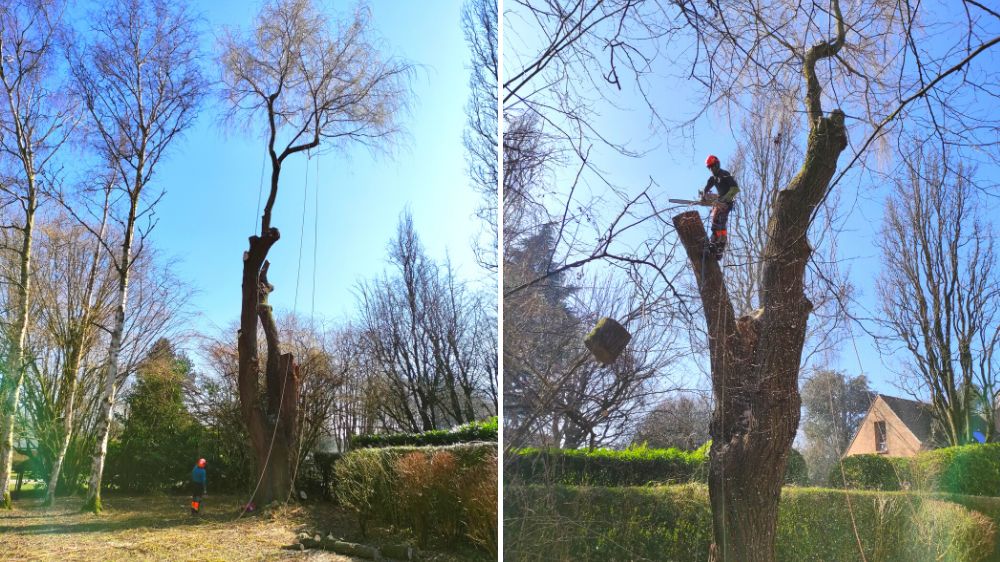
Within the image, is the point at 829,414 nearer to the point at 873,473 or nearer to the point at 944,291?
the point at 873,473

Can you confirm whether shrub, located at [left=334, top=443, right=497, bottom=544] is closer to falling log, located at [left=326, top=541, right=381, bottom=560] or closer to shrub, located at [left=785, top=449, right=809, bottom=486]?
falling log, located at [left=326, top=541, right=381, bottom=560]

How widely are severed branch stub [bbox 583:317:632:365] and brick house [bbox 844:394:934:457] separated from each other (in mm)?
703

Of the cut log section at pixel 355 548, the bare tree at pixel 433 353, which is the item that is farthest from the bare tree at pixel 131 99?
the bare tree at pixel 433 353

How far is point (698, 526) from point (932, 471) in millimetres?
666

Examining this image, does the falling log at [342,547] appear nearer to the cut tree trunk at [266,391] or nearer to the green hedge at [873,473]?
the cut tree trunk at [266,391]

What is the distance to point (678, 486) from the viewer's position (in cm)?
202

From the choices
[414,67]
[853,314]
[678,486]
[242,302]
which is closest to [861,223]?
[853,314]

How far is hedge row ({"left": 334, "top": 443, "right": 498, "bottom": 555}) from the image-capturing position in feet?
10.1

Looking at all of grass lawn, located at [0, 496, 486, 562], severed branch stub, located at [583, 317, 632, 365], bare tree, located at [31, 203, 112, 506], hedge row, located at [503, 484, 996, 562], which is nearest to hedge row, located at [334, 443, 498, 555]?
grass lawn, located at [0, 496, 486, 562]

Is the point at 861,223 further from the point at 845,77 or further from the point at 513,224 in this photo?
the point at 513,224

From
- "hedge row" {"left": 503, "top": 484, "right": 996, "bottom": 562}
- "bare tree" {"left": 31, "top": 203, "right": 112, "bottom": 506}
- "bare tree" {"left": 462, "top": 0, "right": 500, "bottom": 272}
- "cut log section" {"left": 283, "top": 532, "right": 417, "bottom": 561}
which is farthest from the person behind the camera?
"bare tree" {"left": 462, "top": 0, "right": 500, "bottom": 272}

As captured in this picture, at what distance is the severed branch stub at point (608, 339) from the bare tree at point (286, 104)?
1278 millimetres

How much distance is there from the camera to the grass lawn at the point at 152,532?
197 cm

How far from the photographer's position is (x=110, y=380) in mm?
2180
